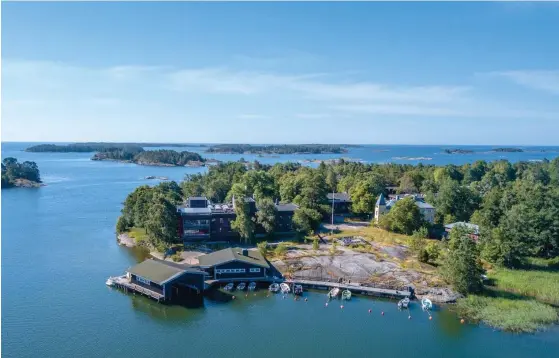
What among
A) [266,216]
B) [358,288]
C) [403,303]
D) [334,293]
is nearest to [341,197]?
[266,216]

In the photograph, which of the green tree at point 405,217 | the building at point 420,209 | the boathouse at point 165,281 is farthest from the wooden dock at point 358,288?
the building at point 420,209

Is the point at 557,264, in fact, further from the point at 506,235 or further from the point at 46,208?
the point at 46,208

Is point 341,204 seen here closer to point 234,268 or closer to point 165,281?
point 234,268

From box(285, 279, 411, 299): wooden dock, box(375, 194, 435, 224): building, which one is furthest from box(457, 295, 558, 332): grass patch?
box(375, 194, 435, 224): building

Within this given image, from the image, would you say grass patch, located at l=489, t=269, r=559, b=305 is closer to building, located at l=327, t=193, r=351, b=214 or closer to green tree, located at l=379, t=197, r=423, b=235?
green tree, located at l=379, t=197, r=423, b=235

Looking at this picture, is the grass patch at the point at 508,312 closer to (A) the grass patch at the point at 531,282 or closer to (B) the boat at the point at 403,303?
(A) the grass patch at the point at 531,282

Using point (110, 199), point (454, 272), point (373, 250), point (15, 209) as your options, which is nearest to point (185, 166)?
point (110, 199)
